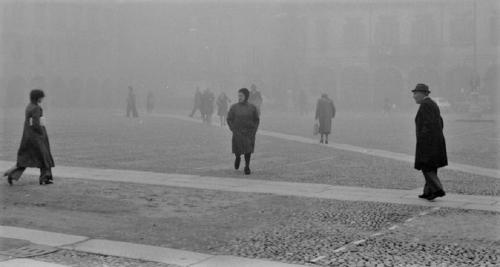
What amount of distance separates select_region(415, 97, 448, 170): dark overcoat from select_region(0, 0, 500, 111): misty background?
138 feet

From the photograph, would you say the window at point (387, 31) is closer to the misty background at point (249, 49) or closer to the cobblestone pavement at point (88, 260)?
the misty background at point (249, 49)

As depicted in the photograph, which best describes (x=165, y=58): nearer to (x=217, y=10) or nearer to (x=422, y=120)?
(x=217, y=10)

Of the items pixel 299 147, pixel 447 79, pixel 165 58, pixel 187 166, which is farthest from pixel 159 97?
pixel 187 166

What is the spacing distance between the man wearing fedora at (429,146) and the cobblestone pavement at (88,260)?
15.4 ft

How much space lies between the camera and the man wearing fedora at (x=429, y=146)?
941 centimetres

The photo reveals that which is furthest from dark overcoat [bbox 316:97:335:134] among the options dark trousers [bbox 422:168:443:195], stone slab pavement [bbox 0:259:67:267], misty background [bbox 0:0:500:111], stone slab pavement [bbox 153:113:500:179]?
misty background [bbox 0:0:500:111]

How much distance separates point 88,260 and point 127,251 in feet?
1.38

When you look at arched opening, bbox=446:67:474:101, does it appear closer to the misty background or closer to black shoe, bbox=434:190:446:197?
the misty background

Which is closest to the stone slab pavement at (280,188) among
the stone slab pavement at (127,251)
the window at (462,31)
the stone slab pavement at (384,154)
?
the stone slab pavement at (384,154)

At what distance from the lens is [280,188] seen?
10.6 meters

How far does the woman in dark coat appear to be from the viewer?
12691 mm

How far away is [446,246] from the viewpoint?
6.70 meters

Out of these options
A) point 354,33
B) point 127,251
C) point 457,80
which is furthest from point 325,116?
point 354,33

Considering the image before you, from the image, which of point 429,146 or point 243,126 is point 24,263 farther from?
point 243,126
